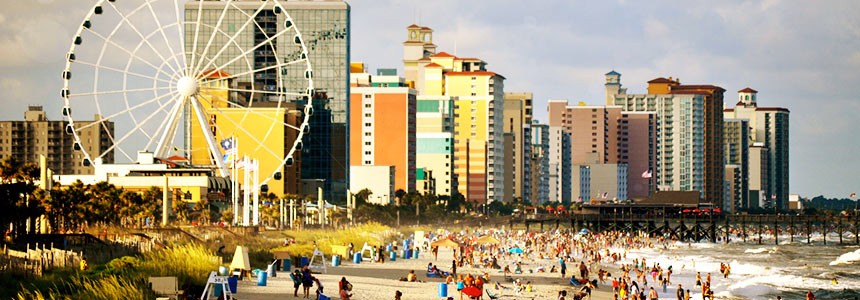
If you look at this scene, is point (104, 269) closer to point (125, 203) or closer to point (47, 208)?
point (47, 208)

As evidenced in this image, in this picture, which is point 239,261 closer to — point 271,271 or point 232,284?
point 271,271

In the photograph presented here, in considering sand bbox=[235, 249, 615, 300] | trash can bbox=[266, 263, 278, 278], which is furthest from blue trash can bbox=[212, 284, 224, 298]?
trash can bbox=[266, 263, 278, 278]

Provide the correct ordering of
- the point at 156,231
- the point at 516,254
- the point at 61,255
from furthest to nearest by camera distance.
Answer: the point at 516,254 < the point at 156,231 < the point at 61,255

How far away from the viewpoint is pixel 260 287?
2135 inches

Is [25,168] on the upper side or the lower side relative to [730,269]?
upper

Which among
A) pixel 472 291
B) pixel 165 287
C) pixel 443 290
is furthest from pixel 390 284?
pixel 165 287

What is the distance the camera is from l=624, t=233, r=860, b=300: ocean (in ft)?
266

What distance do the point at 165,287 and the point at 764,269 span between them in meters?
67.8

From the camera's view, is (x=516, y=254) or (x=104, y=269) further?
(x=516, y=254)

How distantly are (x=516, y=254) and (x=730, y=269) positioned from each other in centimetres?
2013

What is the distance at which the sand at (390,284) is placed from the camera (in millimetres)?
54037

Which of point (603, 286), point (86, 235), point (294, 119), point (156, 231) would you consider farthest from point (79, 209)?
point (294, 119)

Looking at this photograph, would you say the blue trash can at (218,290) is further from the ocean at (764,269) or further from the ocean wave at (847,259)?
the ocean wave at (847,259)

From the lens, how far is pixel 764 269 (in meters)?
103
